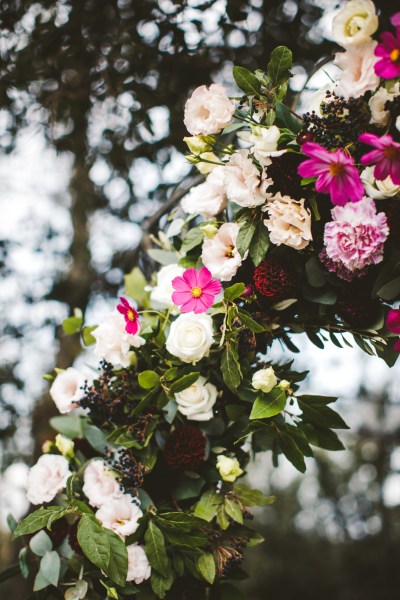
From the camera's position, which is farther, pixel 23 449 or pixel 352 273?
pixel 23 449

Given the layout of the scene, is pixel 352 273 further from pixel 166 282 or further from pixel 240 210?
pixel 166 282

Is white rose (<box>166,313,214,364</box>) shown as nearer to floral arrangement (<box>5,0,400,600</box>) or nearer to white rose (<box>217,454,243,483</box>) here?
floral arrangement (<box>5,0,400,600</box>)

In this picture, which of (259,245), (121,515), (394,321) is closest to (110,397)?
(121,515)

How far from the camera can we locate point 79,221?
11.8ft

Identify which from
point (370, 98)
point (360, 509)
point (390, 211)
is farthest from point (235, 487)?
point (360, 509)

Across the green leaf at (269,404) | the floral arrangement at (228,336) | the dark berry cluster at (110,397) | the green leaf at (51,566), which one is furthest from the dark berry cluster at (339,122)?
the green leaf at (51,566)

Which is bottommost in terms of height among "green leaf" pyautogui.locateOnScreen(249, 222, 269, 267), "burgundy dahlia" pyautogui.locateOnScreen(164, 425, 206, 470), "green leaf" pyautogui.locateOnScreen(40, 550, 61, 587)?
"green leaf" pyautogui.locateOnScreen(40, 550, 61, 587)

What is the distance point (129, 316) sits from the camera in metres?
1.02

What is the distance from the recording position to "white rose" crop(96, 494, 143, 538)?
99cm

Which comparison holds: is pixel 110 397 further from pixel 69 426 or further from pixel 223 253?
pixel 223 253

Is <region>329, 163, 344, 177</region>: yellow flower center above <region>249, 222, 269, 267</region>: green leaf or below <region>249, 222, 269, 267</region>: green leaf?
above

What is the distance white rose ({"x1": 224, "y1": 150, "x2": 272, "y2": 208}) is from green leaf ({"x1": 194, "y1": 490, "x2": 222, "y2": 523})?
59 cm

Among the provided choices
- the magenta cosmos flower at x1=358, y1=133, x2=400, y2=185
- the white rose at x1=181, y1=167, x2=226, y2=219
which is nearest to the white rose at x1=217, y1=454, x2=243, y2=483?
the white rose at x1=181, y1=167, x2=226, y2=219

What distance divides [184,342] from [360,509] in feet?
29.5
